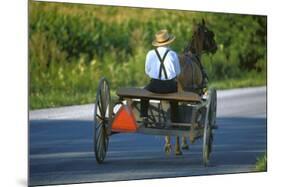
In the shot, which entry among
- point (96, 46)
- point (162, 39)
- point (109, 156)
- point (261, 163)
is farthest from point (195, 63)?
point (261, 163)

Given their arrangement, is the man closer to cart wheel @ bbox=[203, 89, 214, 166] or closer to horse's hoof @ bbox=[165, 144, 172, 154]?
cart wheel @ bbox=[203, 89, 214, 166]

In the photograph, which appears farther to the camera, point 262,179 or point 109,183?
point 262,179

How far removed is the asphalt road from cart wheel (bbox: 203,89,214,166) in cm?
13

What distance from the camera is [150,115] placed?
972cm

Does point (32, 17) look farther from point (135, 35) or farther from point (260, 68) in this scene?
point (260, 68)

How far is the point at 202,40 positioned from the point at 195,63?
63 centimetres

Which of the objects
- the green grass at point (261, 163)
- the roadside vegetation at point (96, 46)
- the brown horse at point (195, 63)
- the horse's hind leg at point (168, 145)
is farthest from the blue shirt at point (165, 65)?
the green grass at point (261, 163)

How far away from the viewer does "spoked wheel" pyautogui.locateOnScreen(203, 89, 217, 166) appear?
9.95m

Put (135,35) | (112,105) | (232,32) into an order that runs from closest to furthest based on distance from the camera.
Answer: (112,105), (135,35), (232,32)

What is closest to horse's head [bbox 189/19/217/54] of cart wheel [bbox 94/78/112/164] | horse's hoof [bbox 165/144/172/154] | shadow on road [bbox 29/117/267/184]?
shadow on road [bbox 29/117/267/184]

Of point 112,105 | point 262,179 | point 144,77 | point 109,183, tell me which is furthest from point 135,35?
point 262,179

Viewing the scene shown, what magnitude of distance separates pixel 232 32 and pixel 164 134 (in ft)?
7.69

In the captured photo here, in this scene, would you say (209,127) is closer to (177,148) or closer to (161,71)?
(177,148)
